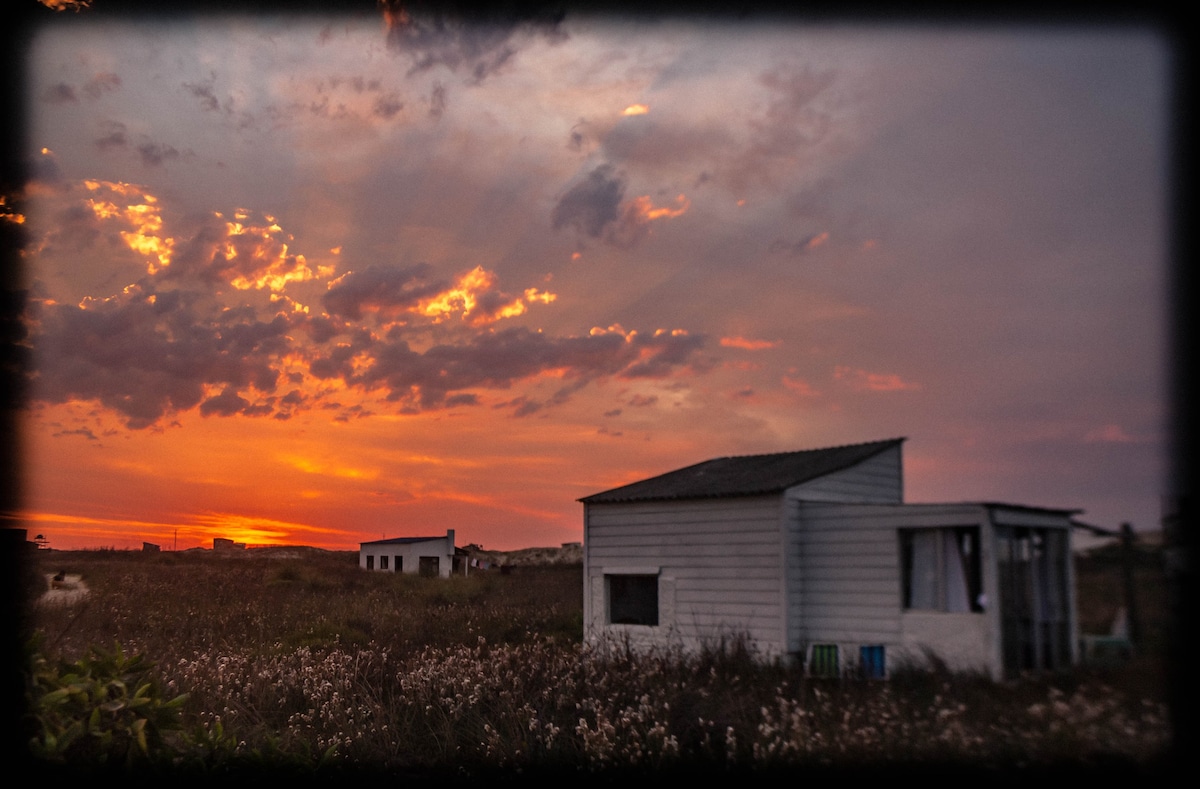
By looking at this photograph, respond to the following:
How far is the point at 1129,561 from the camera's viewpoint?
9.26m

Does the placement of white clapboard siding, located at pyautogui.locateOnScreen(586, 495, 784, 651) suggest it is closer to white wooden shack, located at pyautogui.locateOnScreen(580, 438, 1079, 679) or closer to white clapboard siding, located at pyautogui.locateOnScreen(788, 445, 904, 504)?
white wooden shack, located at pyautogui.locateOnScreen(580, 438, 1079, 679)

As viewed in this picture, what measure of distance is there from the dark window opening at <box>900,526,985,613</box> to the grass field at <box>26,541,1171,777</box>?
3.46 ft

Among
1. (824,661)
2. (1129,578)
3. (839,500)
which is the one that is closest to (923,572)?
(824,661)

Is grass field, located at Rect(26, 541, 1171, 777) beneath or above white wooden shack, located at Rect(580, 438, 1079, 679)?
beneath

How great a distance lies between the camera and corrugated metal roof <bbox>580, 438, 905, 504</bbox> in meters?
15.0

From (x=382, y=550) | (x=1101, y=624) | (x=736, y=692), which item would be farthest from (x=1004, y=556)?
(x=382, y=550)

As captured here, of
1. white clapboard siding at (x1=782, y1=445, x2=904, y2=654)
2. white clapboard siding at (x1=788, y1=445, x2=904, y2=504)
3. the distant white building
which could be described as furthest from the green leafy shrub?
the distant white building

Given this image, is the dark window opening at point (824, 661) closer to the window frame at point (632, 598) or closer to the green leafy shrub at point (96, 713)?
the window frame at point (632, 598)

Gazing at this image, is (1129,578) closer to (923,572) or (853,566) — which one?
(923,572)

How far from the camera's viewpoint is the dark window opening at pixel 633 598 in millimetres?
18156

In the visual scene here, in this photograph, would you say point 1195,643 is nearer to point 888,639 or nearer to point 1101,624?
point 1101,624

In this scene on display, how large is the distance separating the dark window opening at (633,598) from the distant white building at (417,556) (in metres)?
30.5

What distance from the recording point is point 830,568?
13.3m

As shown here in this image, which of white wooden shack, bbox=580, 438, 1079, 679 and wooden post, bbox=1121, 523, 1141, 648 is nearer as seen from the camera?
wooden post, bbox=1121, 523, 1141, 648
